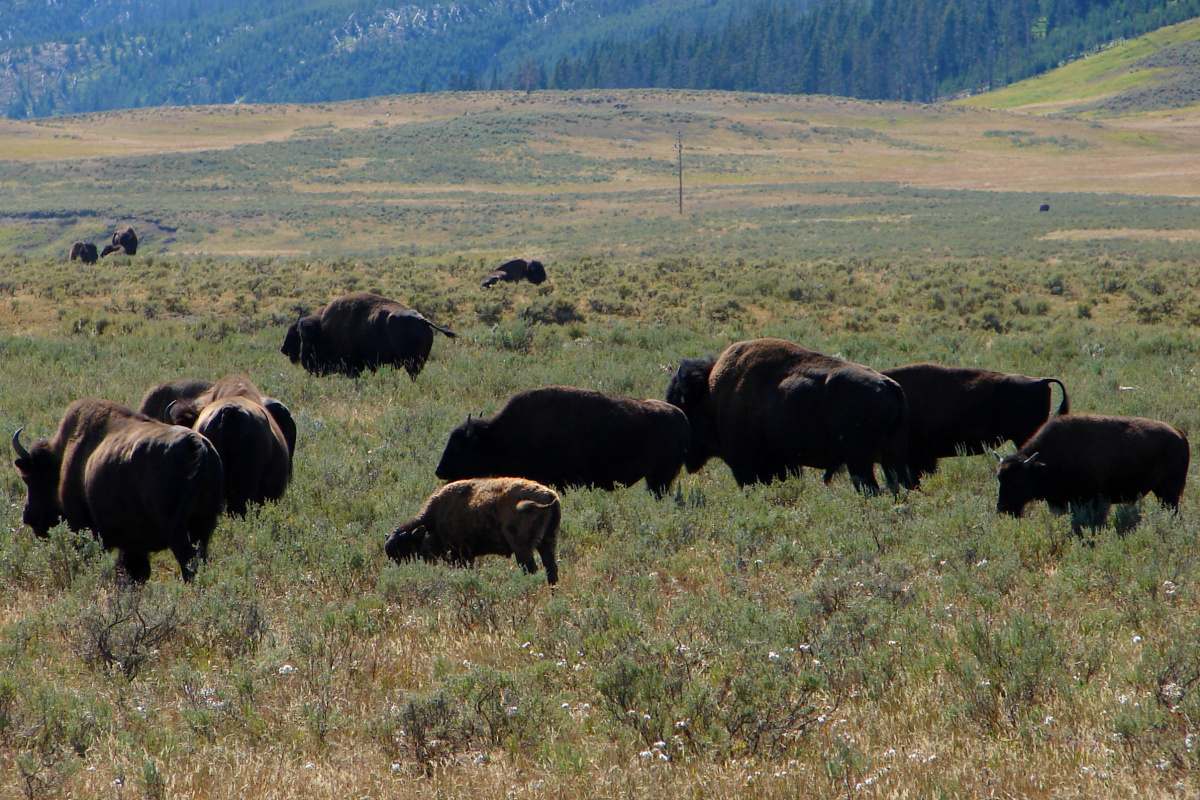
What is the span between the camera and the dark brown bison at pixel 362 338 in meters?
14.4

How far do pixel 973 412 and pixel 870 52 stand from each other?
156 meters

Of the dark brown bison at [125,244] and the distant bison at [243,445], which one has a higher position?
the distant bison at [243,445]

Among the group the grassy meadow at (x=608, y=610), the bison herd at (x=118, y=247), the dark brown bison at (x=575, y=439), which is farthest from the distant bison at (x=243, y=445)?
the bison herd at (x=118, y=247)

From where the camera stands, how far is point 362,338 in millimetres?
14570

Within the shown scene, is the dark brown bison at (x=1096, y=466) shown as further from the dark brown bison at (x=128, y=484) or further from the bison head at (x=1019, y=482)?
the dark brown bison at (x=128, y=484)

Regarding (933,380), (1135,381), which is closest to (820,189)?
(1135,381)

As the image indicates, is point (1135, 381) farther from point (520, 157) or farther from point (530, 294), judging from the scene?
point (520, 157)

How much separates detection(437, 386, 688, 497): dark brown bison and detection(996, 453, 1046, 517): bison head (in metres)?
2.54

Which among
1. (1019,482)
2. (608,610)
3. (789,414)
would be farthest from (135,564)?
(1019,482)

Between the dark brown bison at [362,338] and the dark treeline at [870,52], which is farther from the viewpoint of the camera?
the dark treeline at [870,52]

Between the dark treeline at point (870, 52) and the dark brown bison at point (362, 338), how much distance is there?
146 m

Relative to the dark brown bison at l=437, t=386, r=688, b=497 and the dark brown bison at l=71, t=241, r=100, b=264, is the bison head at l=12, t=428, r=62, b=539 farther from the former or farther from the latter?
the dark brown bison at l=71, t=241, r=100, b=264

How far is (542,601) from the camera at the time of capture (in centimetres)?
588

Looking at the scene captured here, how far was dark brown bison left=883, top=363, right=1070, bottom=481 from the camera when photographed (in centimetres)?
916
